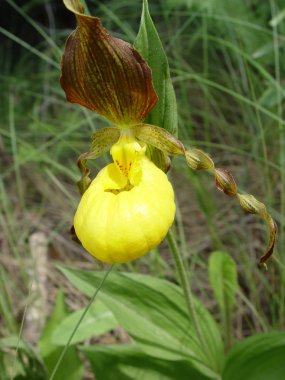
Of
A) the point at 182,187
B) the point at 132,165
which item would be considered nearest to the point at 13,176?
the point at 182,187

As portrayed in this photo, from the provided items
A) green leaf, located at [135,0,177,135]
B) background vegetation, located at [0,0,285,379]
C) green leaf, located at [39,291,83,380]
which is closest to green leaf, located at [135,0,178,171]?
green leaf, located at [135,0,177,135]

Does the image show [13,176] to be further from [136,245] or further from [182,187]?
[136,245]

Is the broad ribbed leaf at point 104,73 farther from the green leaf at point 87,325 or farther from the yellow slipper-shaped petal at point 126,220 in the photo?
the green leaf at point 87,325

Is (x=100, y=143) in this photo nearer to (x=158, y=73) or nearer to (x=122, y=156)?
(x=122, y=156)

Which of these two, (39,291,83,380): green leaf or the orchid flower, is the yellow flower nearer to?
the orchid flower

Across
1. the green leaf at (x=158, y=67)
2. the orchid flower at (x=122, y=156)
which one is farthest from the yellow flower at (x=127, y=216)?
the green leaf at (x=158, y=67)
